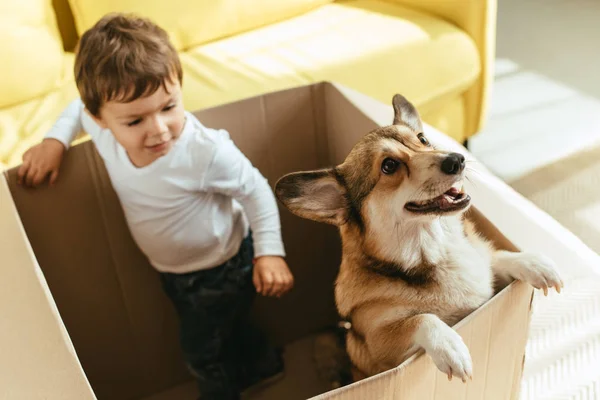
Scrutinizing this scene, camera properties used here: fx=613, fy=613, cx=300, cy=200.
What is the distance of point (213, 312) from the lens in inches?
50.9

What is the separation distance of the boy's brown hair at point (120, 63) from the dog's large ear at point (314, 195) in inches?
13.6

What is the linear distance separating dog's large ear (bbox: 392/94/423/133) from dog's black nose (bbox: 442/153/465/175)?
17 cm

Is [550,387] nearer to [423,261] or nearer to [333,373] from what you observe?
[333,373]

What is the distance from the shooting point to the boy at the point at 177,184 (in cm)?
106

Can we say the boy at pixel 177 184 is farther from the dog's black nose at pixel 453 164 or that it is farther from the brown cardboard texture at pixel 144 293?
the dog's black nose at pixel 453 164

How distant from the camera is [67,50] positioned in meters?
1.98

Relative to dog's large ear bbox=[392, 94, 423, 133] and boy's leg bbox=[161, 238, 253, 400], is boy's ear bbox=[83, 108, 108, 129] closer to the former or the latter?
boy's leg bbox=[161, 238, 253, 400]

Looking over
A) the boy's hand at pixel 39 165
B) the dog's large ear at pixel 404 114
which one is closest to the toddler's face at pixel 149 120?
the boy's hand at pixel 39 165

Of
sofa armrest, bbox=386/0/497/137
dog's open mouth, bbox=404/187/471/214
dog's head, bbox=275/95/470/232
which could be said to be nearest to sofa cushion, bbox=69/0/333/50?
sofa armrest, bbox=386/0/497/137

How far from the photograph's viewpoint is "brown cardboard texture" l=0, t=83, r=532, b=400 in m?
0.71

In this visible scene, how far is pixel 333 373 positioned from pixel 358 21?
1141mm

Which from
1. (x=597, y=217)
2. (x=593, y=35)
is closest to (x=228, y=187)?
(x=597, y=217)

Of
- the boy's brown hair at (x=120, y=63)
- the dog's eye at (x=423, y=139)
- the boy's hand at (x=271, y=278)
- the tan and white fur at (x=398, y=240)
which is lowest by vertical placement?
the boy's hand at (x=271, y=278)

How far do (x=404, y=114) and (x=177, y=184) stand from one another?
452mm
